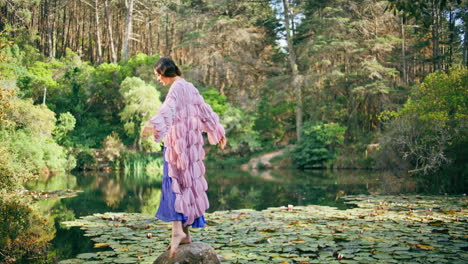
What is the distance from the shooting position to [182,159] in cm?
351

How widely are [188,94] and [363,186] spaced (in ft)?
30.7

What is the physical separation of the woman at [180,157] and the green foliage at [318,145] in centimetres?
1749

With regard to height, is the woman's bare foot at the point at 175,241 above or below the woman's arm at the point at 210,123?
below

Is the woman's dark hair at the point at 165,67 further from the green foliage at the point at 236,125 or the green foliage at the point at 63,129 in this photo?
the green foliage at the point at 236,125

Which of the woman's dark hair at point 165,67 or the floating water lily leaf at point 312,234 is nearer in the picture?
the woman's dark hair at point 165,67

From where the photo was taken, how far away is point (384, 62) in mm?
22172

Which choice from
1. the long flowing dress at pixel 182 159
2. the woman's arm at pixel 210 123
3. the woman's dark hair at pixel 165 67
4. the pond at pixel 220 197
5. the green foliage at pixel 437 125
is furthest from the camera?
the green foliage at pixel 437 125

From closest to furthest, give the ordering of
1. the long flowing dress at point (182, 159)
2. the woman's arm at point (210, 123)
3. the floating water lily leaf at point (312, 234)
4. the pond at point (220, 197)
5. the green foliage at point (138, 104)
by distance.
→ the long flowing dress at point (182, 159)
the woman's arm at point (210, 123)
the floating water lily leaf at point (312, 234)
the pond at point (220, 197)
the green foliage at point (138, 104)

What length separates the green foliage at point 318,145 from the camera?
20841 mm

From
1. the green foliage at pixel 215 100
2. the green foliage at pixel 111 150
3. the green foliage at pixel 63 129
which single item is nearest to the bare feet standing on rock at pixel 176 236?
the green foliage at pixel 111 150

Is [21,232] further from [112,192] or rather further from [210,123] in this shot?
[112,192]

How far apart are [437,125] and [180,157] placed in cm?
1098

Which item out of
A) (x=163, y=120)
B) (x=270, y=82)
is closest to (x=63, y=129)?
(x=270, y=82)

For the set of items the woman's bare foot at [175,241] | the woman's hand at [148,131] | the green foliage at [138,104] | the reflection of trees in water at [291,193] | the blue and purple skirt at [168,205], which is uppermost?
the green foliage at [138,104]
